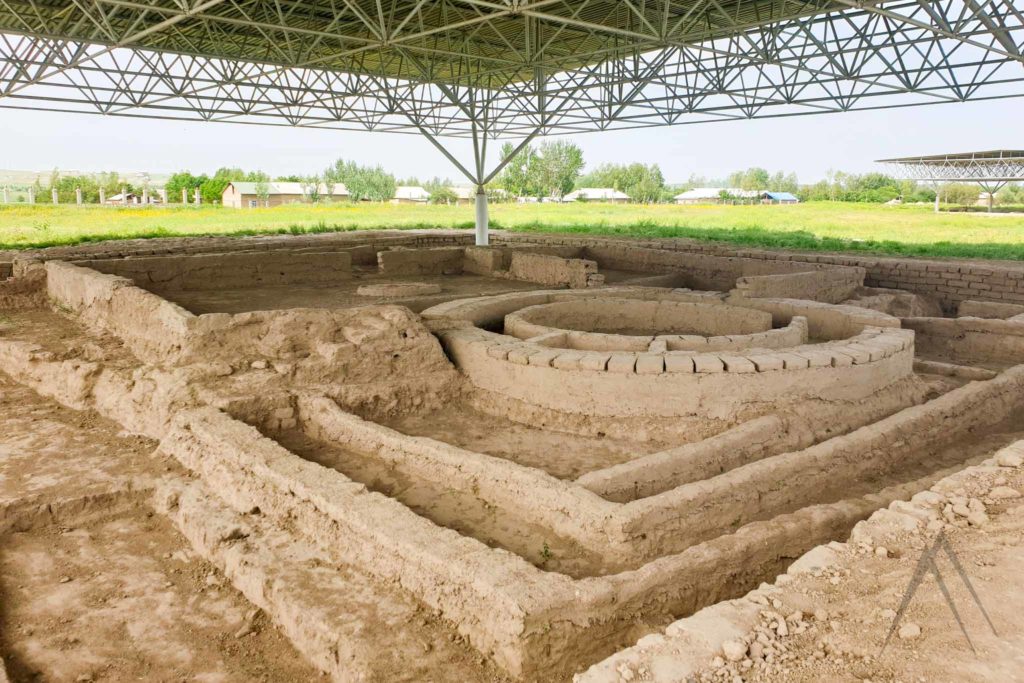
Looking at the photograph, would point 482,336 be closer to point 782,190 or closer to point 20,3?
point 20,3

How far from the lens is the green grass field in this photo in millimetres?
15023

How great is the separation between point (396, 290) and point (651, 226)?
11897 mm

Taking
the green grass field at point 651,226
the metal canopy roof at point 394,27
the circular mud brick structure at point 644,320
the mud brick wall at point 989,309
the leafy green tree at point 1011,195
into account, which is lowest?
the mud brick wall at point 989,309

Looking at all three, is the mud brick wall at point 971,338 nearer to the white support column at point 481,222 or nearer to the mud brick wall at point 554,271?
the mud brick wall at point 554,271

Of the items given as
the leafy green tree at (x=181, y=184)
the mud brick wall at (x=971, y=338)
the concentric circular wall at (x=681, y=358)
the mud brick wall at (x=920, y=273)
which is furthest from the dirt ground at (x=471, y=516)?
the leafy green tree at (x=181, y=184)

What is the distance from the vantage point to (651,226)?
2031 cm

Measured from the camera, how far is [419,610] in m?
3.53

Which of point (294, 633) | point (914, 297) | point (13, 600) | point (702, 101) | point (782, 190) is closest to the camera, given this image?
point (294, 633)

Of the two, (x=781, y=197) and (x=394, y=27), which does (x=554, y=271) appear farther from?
(x=781, y=197)

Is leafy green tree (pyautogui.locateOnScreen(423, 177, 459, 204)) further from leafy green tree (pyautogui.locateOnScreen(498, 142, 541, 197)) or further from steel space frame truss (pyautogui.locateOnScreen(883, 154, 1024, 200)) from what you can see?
steel space frame truss (pyautogui.locateOnScreen(883, 154, 1024, 200))

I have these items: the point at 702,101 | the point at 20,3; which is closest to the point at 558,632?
the point at 20,3

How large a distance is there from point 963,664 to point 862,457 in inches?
119

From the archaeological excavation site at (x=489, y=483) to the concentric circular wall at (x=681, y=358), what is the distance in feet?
0.10

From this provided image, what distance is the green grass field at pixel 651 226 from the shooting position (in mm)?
15023
